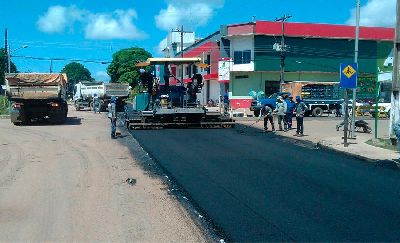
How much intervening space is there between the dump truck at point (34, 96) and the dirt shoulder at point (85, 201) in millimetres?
10117

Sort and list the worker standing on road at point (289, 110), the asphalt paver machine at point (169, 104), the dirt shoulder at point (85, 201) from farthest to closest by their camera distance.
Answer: the worker standing on road at point (289, 110) < the asphalt paver machine at point (169, 104) < the dirt shoulder at point (85, 201)

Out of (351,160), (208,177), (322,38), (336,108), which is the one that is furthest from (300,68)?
(208,177)

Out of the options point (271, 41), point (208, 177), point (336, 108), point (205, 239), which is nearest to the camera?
point (205, 239)

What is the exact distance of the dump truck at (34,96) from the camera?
23.2 meters

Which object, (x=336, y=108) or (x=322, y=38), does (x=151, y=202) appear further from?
(x=322, y=38)

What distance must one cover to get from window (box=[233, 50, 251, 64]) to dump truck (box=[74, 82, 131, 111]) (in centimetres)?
1248

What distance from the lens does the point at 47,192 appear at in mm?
8398

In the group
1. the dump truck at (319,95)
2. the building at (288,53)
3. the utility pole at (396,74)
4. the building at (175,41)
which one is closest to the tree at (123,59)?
the building at (175,41)

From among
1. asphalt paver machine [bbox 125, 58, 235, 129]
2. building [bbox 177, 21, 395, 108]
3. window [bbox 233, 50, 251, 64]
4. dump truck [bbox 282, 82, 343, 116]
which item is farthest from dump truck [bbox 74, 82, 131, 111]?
asphalt paver machine [bbox 125, 58, 235, 129]

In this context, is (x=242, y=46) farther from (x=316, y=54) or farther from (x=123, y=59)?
(x=123, y=59)

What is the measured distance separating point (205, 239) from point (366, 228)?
2196 mm

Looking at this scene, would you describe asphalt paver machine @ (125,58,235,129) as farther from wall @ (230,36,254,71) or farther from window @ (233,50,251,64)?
window @ (233,50,251,64)

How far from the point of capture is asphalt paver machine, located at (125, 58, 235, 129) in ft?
69.2

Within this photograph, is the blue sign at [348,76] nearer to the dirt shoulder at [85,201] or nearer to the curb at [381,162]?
the curb at [381,162]
